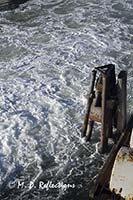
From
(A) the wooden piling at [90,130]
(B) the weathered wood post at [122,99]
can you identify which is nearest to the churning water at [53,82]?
(A) the wooden piling at [90,130]

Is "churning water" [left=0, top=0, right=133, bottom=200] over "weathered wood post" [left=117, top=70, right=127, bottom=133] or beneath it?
beneath

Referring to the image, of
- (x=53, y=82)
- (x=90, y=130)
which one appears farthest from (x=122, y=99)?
(x=53, y=82)

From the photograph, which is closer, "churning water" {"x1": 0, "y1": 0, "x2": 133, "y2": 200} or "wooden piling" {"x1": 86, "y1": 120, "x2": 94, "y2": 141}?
"churning water" {"x1": 0, "y1": 0, "x2": 133, "y2": 200}

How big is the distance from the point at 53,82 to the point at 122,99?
2.93 meters

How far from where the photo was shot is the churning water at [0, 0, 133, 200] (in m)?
6.44

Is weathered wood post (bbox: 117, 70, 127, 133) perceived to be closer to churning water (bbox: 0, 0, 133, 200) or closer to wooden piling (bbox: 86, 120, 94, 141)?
wooden piling (bbox: 86, 120, 94, 141)

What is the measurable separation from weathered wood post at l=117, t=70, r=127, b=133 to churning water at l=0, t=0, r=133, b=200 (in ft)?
2.51

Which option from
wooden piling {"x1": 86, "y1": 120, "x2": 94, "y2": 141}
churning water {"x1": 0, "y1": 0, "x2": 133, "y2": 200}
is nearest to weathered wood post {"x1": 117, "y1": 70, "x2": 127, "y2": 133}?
wooden piling {"x1": 86, "y1": 120, "x2": 94, "y2": 141}

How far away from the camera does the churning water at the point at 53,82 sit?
6.44 m

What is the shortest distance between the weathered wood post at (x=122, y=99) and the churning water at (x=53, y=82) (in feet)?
2.51

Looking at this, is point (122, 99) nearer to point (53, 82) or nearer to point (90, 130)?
point (90, 130)

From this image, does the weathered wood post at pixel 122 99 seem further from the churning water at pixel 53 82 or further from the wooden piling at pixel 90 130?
the churning water at pixel 53 82

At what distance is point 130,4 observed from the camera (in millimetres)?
12766

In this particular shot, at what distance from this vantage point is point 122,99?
6422mm
